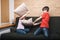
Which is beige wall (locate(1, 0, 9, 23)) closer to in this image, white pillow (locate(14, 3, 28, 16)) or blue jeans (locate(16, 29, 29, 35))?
white pillow (locate(14, 3, 28, 16))

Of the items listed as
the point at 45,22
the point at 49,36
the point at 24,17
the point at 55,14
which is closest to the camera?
the point at 49,36

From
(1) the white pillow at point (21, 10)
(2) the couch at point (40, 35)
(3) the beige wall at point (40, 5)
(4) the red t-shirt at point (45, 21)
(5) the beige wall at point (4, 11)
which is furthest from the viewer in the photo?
(5) the beige wall at point (4, 11)

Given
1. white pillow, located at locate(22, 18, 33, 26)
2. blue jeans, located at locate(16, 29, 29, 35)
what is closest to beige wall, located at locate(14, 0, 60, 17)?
white pillow, located at locate(22, 18, 33, 26)

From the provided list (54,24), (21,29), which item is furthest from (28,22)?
(54,24)

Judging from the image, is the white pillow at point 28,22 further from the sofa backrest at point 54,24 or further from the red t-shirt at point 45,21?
the sofa backrest at point 54,24

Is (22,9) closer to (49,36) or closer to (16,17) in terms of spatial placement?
(16,17)

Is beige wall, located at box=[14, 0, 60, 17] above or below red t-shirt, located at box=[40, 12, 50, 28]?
above

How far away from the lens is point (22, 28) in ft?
12.8

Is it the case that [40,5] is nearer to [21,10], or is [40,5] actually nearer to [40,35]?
[21,10]

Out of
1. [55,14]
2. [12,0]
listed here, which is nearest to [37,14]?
[55,14]

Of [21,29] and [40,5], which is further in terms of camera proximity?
[40,5]

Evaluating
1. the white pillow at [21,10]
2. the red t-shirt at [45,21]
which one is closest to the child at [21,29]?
the white pillow at [21,10]

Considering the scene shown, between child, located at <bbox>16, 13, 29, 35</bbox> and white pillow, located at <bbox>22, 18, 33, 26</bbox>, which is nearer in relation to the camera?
child, located at <bbox>16, 13, 29, 35</bbox>

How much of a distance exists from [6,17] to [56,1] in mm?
1697
